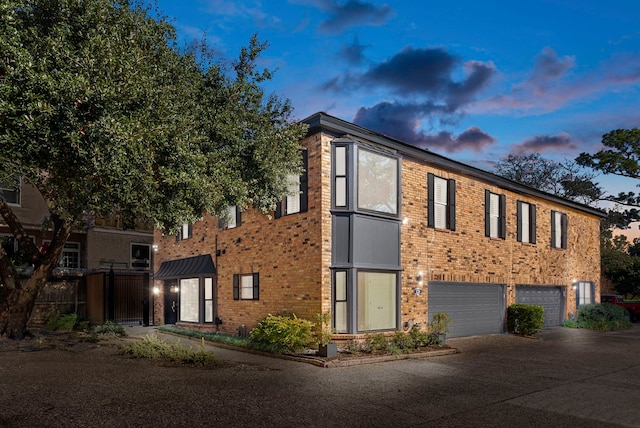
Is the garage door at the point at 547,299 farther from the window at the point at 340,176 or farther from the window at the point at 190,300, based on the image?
the window at the point at 190,300

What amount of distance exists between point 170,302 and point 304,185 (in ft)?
38.9

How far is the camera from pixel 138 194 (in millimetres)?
11398

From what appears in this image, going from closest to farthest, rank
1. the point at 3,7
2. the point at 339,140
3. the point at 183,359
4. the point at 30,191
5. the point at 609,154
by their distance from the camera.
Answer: the point at 3,7 < the point at 183,359 < the point at 339,140 < the point at 30,191 < the point at 609,154

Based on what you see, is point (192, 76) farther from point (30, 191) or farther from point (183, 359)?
point (30, 191)

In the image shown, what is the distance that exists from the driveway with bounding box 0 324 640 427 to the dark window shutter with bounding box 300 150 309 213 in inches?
187

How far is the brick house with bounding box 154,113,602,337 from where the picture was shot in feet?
50.9

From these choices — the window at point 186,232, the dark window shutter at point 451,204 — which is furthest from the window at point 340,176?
the window at point 186,232

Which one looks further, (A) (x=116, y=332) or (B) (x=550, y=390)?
(A) (x=116, y=332)

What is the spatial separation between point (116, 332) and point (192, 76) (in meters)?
11.1

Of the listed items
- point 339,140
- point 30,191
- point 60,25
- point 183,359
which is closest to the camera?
point 60,25

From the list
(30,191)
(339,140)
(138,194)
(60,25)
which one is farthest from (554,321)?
(30,191)

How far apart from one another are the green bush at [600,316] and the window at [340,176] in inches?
656

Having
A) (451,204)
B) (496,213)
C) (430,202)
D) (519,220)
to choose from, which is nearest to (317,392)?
(430,202)

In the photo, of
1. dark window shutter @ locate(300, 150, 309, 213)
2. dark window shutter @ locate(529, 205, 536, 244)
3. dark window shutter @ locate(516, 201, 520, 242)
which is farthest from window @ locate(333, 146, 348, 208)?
dark window shutter @ locate(529, 205, 536, 244)
